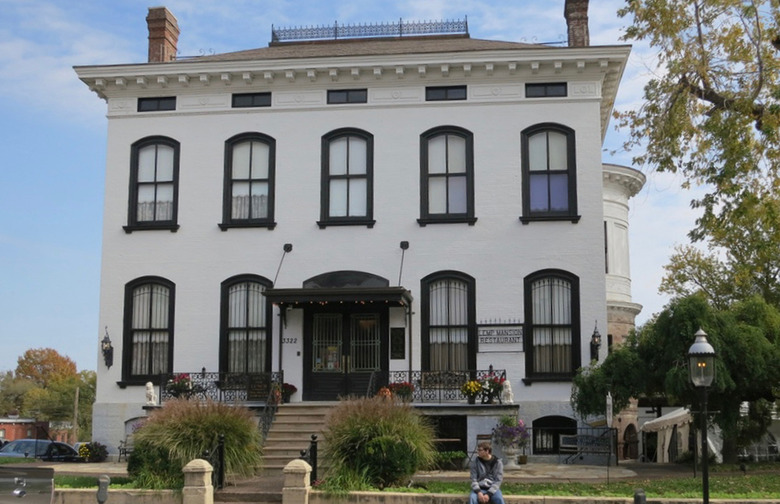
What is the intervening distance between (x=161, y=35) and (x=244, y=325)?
359 inches

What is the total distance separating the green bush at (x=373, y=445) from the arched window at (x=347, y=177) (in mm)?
9167

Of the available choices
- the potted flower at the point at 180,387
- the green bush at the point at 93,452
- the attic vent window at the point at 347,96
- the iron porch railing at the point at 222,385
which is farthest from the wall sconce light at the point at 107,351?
the attic vent window at the point at 347,96

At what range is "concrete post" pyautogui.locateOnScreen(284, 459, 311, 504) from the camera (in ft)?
53.9

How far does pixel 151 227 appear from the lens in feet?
87.4

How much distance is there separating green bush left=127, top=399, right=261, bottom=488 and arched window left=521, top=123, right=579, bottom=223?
33.1 ft

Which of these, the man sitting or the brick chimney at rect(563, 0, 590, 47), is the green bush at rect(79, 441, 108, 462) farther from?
the brick chimney at rect(563, 0, 590, 47)

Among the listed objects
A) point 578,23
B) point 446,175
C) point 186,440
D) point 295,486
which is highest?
point 578,23

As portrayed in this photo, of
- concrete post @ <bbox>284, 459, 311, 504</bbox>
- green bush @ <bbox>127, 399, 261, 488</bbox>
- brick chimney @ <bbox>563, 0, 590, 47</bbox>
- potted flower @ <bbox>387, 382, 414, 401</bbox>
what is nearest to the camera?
concrete post @ <bbox>284, 459, 311, 504</bbox>

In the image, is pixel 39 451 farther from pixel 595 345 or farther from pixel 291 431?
pixel 595 345

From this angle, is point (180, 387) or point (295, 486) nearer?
point (295, 486)

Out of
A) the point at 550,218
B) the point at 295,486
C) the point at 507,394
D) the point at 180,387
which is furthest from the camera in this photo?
the point at 550,218

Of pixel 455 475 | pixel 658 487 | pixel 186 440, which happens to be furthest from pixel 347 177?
pixel 658 487

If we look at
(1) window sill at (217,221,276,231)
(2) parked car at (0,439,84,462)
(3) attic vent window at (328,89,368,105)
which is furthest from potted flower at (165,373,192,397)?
(3) attic vent window at (328,89,368,105)

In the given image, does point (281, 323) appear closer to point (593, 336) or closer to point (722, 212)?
point (593, 336)
